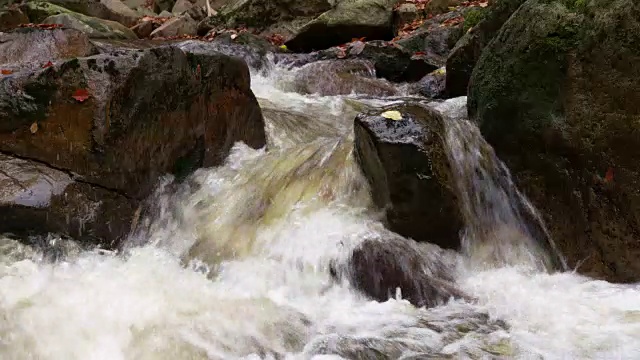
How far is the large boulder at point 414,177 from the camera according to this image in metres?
3.73

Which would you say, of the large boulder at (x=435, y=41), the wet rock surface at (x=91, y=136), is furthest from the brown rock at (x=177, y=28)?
the wet rock surface at (x=91, y=136)

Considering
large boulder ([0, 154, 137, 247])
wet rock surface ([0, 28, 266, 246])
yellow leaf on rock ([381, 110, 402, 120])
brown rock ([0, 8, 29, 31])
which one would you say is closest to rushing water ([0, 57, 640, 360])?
large boulder ([0, 154, 137, 247])

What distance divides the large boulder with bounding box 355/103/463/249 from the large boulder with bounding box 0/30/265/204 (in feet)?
5.70

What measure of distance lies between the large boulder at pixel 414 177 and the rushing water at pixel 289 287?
16 centimetres

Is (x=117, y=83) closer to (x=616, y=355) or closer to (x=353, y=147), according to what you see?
(x=353, y=147)

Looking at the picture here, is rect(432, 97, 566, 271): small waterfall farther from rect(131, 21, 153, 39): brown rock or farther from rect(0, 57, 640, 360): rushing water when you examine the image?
rect(131, 21, 153, 39): brown rock

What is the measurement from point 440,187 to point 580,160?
1.07m

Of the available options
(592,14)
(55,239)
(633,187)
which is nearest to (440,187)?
(633,187)

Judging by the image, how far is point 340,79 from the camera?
28.3 ft

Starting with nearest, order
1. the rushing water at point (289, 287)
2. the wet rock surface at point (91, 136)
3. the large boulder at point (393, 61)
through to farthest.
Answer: the rushing water at point (289, 287) < the wet rock surface at point (91, 136) < the large boulder at point (393, 61)

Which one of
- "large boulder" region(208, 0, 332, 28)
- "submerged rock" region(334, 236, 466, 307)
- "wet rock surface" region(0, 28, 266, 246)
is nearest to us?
"submerged rock" region(334, 236, 466, 307)

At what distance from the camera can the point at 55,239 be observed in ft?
12.5

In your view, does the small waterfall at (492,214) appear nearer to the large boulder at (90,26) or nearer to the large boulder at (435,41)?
the large boulder at (435,41)

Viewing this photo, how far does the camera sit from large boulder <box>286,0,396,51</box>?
37.6 feet
